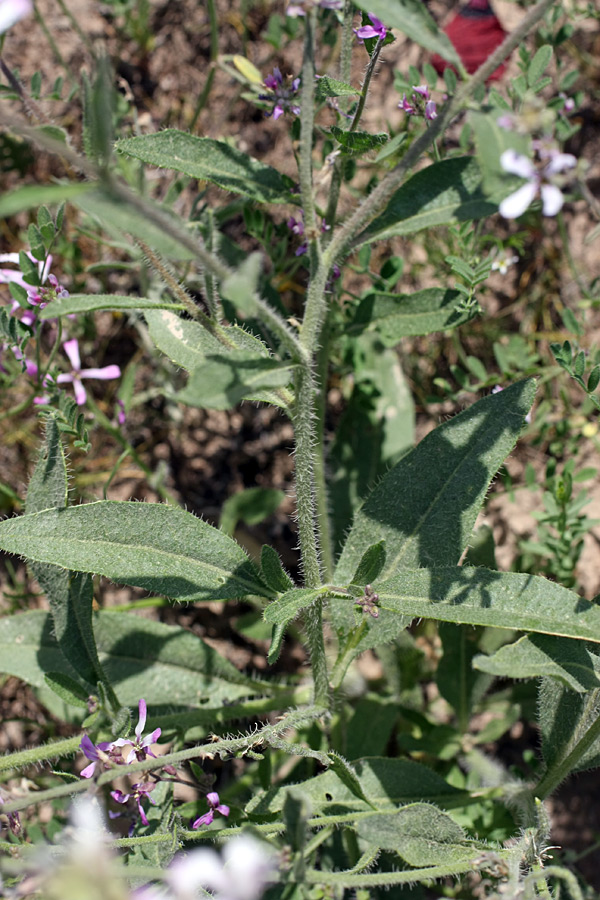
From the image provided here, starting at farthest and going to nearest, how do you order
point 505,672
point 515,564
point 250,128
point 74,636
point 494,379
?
point 250,128
point 515,564
point 494,379
point 74,636
point 505,672

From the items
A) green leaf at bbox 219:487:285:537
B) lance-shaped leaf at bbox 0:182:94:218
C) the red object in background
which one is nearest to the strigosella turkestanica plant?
lance-shaped leaf at bbox 0:182:94:218

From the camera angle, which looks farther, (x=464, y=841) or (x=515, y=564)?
(x=515, y=564)

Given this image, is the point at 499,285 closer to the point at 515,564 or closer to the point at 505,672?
the point at 515,564

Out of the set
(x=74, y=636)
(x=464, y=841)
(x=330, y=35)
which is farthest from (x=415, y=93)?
(x=464, y=841)

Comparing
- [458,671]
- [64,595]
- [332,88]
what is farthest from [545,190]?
[458,671]

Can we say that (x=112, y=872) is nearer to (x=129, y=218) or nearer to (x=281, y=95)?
(x=129, y=218)

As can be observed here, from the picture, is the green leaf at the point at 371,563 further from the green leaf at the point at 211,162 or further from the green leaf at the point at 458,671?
the green leaf at the point at 211,162
